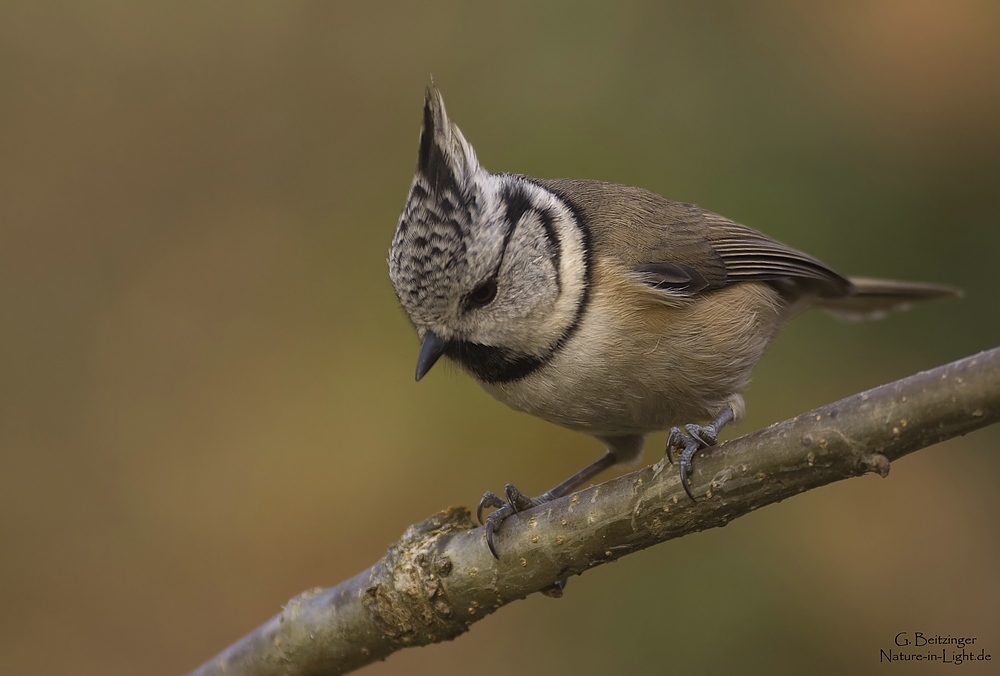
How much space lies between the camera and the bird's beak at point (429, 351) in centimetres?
273

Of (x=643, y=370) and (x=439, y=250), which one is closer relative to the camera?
(x=439, y=250)

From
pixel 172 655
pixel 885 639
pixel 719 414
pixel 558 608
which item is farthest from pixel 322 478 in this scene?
pixel 885 639

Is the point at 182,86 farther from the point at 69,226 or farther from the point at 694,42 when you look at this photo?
the point at 694,42

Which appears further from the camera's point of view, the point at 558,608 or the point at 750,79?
the point at 750,79

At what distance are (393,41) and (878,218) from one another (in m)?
2.91

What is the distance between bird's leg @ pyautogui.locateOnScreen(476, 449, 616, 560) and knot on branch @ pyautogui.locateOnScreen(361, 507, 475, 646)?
A: 4.7 inches

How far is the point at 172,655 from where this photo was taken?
13.6ft

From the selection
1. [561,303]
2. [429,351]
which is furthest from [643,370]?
[429,351]

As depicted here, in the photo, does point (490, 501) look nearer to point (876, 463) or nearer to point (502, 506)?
point (502, 506)

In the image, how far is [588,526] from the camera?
2.20m

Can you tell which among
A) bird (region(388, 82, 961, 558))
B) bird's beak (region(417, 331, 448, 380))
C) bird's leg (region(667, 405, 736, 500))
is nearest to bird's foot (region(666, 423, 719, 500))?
bird's leg (region(667, 405, 736, 500))

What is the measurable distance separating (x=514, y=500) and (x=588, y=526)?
454mm

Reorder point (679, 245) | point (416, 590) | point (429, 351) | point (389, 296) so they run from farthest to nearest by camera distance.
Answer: point (389, 296) < point (679, 245) < point (429, 351) < point (416, 590)

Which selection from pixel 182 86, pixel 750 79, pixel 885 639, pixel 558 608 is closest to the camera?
pixel 885 639
